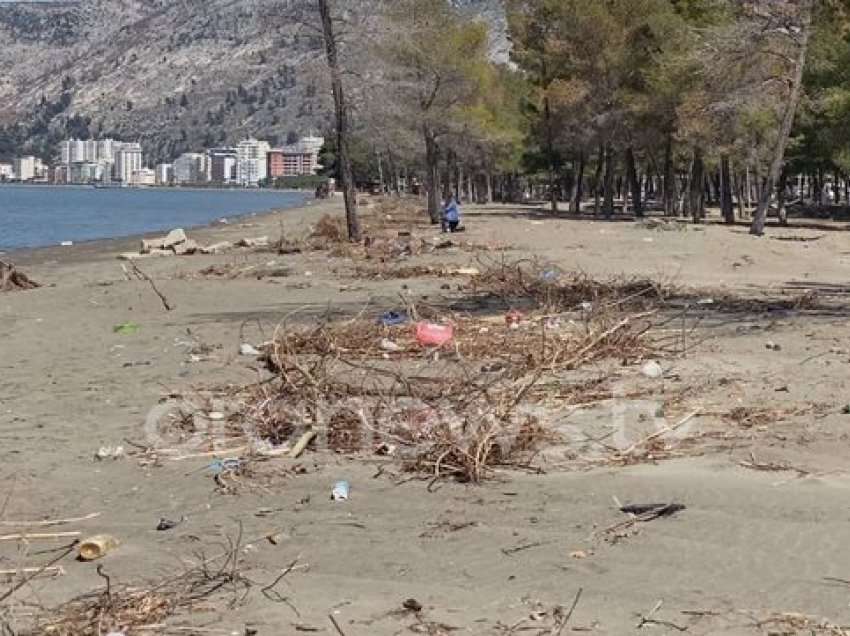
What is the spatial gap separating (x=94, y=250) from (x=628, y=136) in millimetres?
19000

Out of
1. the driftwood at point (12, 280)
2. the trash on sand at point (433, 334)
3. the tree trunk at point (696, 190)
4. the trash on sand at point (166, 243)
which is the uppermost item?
the tree trunk at point (696, 190)

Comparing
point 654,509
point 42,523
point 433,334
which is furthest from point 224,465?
point 433,334

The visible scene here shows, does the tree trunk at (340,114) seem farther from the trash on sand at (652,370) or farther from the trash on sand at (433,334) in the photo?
the trash on sand at (652,370)

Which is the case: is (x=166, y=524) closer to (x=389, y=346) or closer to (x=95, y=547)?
(x=95, y=547)

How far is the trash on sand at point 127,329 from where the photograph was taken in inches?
486

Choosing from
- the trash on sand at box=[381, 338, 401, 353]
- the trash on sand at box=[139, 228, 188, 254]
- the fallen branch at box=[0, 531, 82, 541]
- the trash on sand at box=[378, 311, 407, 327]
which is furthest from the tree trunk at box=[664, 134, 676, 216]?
the fallen branch at box=[0, 531, 82, 541]

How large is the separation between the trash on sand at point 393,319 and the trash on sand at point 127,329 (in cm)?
261

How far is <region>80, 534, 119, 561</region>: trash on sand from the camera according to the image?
210 inches

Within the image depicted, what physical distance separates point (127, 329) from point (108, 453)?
18.0ft

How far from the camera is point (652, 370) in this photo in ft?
29.3

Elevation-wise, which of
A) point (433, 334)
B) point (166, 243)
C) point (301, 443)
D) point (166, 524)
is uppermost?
point (166, 243)

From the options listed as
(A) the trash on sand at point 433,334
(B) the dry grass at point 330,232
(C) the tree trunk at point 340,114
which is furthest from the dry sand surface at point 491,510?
(B) the dry grass at point 330,232

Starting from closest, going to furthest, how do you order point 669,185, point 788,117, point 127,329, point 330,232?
1. point 127,329
2. point 330,232
3. point 788,117
4. point 669,185

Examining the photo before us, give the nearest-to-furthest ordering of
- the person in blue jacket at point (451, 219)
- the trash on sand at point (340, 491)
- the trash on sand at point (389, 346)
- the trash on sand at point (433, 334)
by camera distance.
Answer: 1. the trash on sand at point (340, 491)
2. the trash on sand at point (389, 346)
3. the trash on sand at point (433, 334)
4. the person in blue jacket at point (451, 219)
